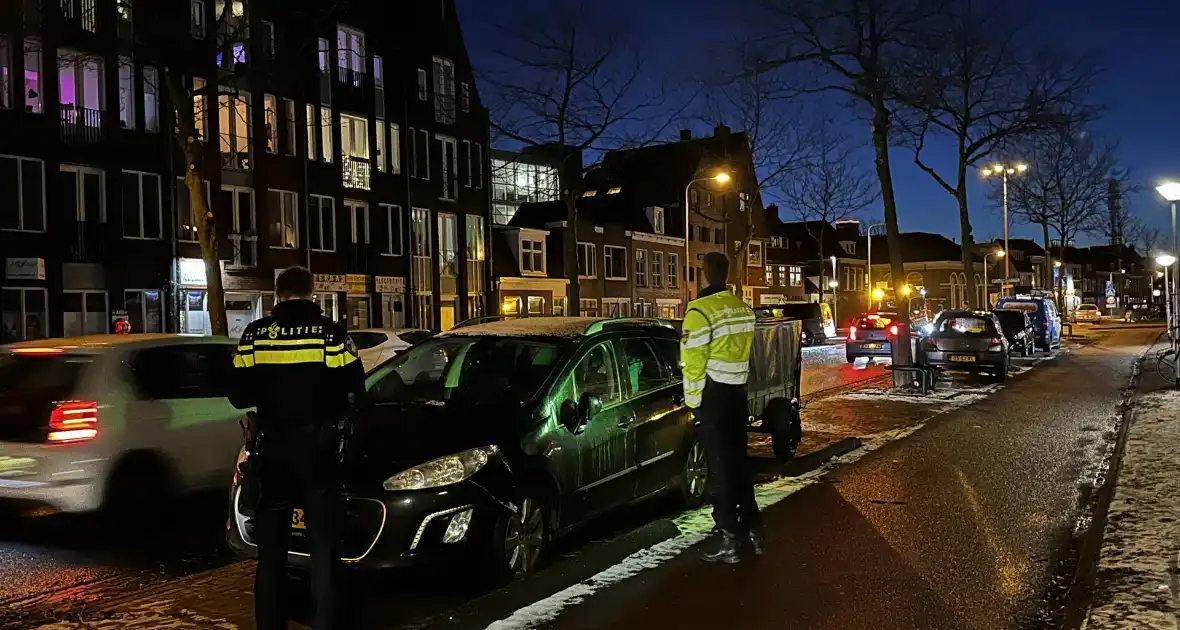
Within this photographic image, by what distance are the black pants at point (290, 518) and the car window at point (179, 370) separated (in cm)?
351

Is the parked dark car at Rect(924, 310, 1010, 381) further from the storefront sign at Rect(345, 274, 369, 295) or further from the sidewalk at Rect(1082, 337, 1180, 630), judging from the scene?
the storefront sign at Rect(345, 274, 369, 295)

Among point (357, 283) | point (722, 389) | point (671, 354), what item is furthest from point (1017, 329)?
point (722, 389)

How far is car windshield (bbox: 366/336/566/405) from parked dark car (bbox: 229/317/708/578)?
11 millimetres

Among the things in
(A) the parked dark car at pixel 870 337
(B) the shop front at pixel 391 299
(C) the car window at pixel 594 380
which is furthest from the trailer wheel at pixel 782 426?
(B) the shop front at pixel 391 299

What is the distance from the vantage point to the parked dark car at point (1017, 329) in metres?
28.8

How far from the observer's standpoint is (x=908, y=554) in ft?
22.3

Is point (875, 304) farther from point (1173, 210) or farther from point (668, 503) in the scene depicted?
point (668, 503)

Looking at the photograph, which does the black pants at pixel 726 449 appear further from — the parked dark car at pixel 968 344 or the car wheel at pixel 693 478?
the parked dark car at pixel 968 344

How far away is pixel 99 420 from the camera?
7.63m

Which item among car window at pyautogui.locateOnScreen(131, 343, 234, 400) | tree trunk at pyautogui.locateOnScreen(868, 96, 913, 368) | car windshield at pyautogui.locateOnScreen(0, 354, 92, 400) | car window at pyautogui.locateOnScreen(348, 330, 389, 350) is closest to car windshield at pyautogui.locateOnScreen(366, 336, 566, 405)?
car window at pyautogui.locateOnScreen(131, 343, 234, 400)

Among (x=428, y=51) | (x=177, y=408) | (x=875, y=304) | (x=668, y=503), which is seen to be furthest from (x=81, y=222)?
(x=875, y=304)

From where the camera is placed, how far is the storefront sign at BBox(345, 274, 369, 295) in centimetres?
3572

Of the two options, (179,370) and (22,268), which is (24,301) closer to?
(22,268)

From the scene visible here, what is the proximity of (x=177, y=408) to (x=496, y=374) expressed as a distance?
3.00 metres
